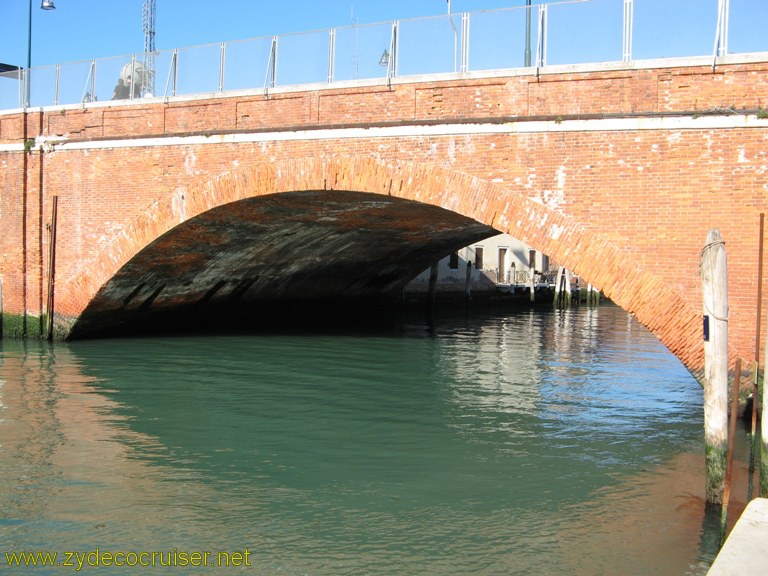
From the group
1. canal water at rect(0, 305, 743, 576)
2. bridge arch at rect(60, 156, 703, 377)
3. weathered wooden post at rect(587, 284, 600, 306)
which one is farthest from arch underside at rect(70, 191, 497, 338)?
weathered wooden post at rect(587, 284, 600, 306)

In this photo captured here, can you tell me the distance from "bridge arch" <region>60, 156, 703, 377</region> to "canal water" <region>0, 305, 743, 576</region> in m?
1.25

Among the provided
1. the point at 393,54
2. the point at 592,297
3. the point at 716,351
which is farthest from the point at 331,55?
the point at 592,297

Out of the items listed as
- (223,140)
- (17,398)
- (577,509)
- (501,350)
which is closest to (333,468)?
(577,509)

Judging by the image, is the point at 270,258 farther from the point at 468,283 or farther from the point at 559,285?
the point at 559,285

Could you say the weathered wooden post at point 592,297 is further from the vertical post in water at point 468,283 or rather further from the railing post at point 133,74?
the railing post at point 133,74

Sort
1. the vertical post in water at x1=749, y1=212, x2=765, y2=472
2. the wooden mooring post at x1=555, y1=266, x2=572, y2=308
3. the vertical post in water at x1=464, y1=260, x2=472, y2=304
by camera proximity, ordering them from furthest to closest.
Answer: the wooden mooring post at x1=555, y1=266, x2=572, y2=308 → the vertical post in water at x1=464, y1=260, x2=472, y2=304 → the vertical post in water at x1=749, y1=212, x2=765, y2=472

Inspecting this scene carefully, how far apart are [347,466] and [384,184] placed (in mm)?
4383

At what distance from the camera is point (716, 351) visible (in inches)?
241

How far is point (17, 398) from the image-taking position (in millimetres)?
10016

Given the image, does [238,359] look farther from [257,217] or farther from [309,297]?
[309,297]

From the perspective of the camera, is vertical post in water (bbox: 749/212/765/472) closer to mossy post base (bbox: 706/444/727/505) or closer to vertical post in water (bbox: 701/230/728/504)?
mossy post base (bbox: 706/444/727/505)

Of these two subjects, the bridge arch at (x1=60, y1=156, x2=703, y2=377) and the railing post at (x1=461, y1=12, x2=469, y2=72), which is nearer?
the bridge arch at (x1=60, y1=156, x2=703, y2=377)

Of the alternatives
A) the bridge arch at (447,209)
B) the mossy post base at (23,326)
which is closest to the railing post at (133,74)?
the bridge arch at (447,209)

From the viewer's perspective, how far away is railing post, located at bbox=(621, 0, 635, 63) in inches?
363
